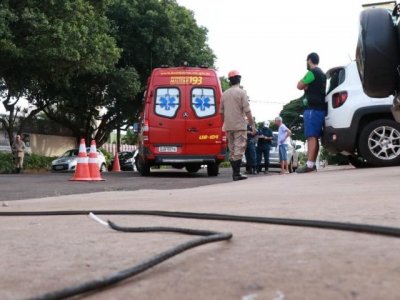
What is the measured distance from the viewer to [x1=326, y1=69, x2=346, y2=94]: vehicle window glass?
Answer: 30.6 ft

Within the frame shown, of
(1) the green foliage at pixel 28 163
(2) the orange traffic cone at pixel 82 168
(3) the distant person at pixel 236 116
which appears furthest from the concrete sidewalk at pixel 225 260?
(1) the green foliage at pixel 28 163

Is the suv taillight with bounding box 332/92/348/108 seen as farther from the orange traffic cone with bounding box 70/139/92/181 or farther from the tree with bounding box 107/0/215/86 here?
the tree with bounding box 107/0/215/86

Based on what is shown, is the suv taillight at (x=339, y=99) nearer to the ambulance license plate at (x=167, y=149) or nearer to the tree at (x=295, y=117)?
the ambulance license plate at (x=167, y=149)

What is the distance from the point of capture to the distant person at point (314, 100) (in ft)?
30.7

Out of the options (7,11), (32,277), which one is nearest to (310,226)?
(32,277)

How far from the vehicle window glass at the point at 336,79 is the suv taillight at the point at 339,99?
0.70ft

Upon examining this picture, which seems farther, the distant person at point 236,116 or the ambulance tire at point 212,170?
the ambulance tire at point 212,170

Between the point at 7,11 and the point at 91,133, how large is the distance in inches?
768

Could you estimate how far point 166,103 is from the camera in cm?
1274

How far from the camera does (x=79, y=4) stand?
18.9m

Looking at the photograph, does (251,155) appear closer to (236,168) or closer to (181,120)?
(181,120)

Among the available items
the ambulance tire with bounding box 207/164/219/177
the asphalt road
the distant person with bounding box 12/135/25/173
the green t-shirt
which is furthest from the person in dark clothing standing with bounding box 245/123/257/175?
the distant person with bounding box 12/135/25/173

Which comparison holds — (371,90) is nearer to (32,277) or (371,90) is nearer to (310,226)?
(310,226)

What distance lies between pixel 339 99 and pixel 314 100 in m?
0.39
